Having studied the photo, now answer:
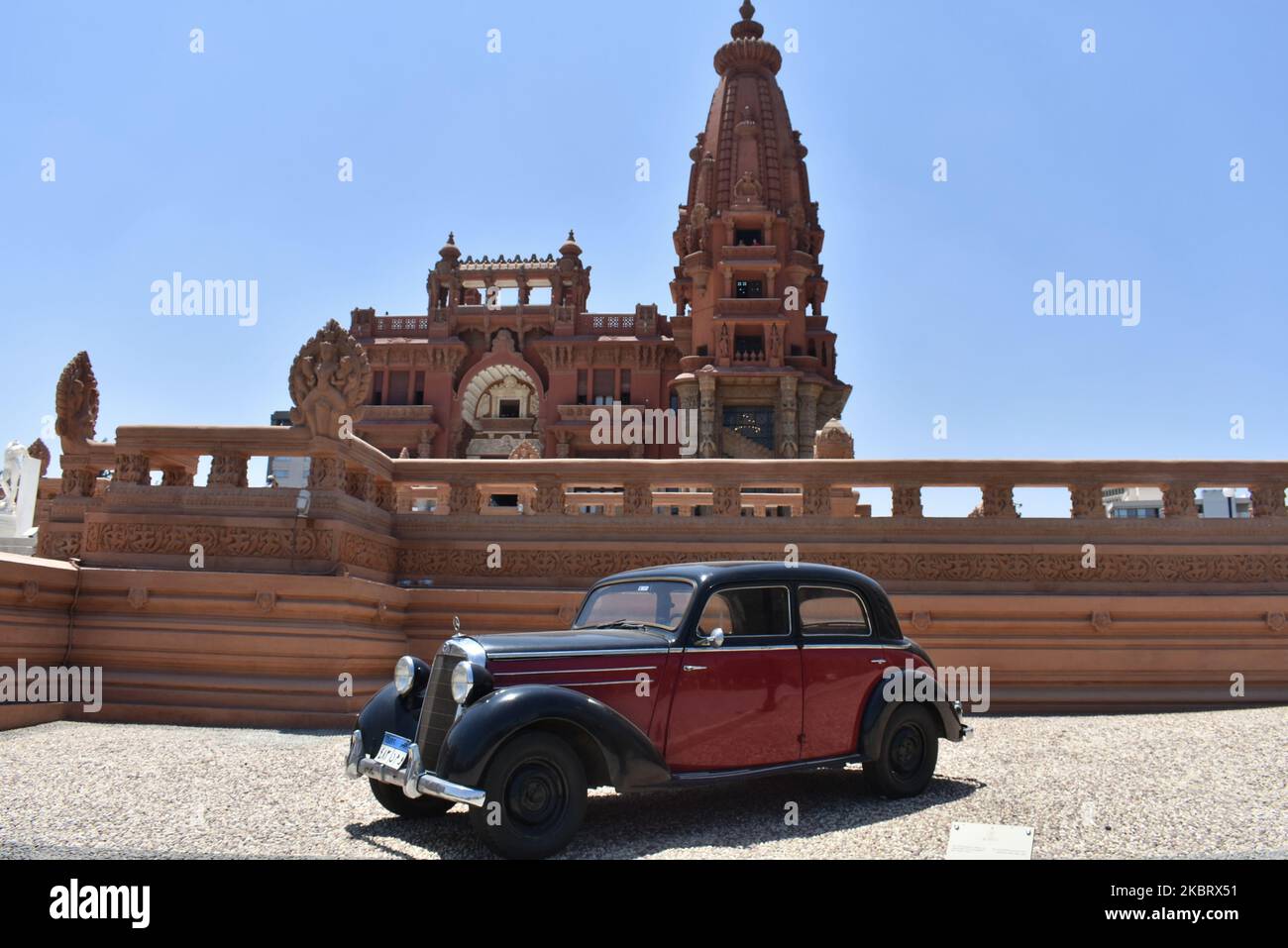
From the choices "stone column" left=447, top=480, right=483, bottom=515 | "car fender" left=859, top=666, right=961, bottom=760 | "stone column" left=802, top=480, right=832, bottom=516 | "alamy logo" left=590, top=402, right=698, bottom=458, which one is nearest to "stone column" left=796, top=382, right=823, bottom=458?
"alamy logo" left=590, top=402, right=698, bottom=458

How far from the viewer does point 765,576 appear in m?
5.80

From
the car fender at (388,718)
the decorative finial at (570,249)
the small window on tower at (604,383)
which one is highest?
the decorative finial at (570,249)

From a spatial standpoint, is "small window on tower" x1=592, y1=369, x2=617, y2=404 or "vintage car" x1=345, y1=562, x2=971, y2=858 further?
"small window on tower" x1=592, y1=369, x2=617, y2=404

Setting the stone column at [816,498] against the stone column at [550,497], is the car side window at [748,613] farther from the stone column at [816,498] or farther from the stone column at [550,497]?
the stone column at [550,497]

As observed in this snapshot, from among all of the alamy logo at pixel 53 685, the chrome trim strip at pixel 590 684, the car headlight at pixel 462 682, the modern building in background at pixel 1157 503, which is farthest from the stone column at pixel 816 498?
the modern building in background at pixel 1157 503

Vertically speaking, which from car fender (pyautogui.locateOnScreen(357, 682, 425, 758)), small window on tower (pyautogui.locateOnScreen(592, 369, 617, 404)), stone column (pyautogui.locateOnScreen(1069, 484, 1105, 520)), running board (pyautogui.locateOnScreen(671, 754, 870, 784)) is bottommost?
running board (pyautogui.locateOnScreen(671, 754, 870, 784))

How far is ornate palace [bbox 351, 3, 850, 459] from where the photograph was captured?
127ft

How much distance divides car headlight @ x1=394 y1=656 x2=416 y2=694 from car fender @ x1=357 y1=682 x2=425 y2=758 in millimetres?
78

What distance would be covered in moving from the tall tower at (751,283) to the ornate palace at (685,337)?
0.07 m

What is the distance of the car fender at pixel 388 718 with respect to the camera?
525 cm

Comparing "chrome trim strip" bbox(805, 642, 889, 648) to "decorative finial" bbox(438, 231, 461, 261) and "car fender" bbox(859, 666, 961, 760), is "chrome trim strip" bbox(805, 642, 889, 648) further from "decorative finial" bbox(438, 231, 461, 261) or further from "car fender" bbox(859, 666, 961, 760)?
"decorative finial" bbox(438, 231, 461, 261)
